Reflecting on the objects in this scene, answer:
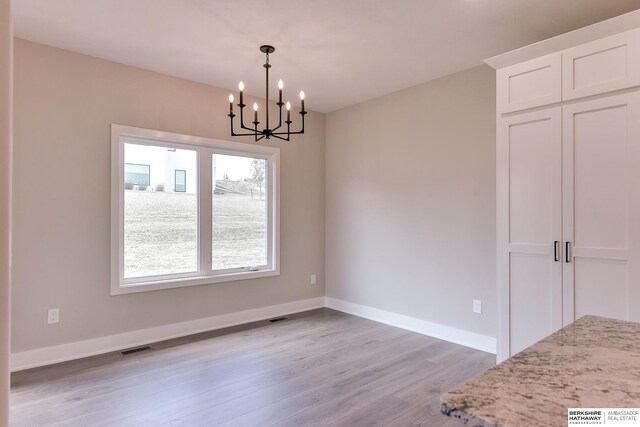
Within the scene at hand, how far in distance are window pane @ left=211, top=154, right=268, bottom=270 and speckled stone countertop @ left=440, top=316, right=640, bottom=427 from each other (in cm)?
369

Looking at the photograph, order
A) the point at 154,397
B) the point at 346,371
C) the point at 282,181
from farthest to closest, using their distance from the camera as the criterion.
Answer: the point at 282,181 → the point at 346,371 → the point at 154,397

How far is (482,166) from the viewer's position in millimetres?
3531

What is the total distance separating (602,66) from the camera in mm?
2299

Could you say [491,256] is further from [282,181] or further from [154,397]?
[154,397]

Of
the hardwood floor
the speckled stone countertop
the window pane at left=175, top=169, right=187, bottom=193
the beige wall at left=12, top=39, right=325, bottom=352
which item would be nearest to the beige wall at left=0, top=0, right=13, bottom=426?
the speckled stone countertop

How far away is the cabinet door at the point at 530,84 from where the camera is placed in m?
2.49

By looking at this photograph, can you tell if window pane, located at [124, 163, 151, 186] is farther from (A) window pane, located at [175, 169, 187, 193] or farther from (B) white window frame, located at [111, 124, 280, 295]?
(A) window pane, located at [175, 169, 187, 193]

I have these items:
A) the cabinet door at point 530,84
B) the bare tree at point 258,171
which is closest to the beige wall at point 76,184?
the bare tree at point 258,171

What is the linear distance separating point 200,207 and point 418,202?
239 centimetres

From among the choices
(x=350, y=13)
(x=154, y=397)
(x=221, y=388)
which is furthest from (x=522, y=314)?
(x=154, y=397)

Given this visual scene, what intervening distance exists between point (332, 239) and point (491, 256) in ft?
7.13

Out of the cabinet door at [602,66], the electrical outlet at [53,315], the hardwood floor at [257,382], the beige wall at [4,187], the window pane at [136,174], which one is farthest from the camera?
the window pane at [136,174]

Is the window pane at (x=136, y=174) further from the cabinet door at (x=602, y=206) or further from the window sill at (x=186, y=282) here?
the cabinet door at (x=602, y=206)

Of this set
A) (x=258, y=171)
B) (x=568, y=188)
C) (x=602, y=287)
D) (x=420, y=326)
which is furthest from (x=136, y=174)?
(x=602, y=287)
